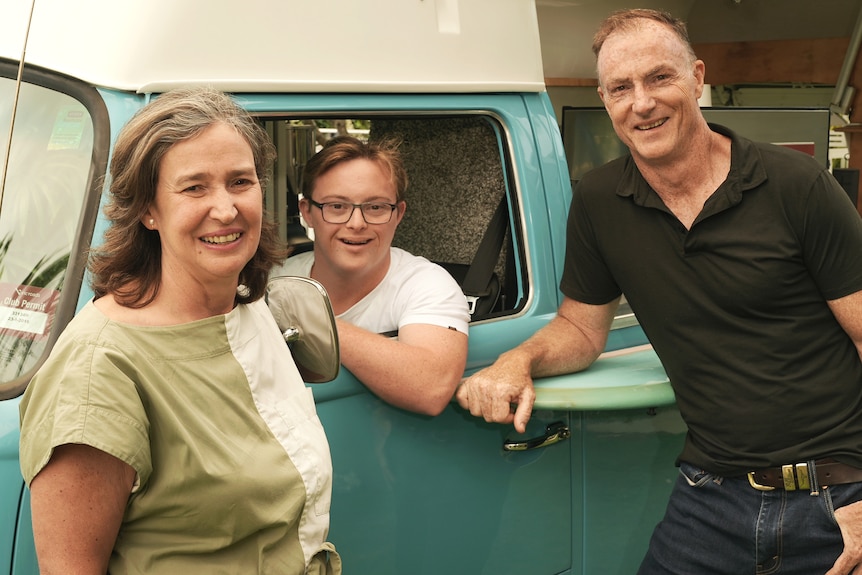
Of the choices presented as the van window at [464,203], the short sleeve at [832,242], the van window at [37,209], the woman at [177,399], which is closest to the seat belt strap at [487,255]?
the van window at [464,203]

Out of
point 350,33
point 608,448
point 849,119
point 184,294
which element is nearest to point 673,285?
point 608,448

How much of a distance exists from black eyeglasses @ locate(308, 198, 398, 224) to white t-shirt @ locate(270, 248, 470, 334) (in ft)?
0.51

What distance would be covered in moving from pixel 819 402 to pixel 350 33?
139 cm

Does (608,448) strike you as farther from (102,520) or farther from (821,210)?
(102,520)

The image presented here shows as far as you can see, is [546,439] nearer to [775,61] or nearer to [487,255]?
[487,255]

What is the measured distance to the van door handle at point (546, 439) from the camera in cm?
261

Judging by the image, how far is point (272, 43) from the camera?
7.24ft

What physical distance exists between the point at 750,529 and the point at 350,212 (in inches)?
49.6

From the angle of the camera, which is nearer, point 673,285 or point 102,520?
point 102,520

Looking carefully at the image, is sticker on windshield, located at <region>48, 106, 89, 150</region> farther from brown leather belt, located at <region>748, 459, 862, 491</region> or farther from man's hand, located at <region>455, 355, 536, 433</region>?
brown leather belt, located at <region>748, 459, 862, 491</region>

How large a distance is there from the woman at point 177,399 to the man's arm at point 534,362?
0.60 metres

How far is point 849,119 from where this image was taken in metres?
4.26

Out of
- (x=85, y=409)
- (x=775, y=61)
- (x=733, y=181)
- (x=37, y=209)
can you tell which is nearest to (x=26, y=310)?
(x=37, y=209)

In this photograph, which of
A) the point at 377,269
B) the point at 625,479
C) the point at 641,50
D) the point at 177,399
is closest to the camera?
the point at 177,399
